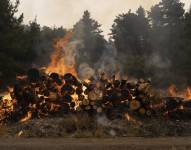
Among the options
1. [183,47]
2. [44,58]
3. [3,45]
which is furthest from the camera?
[183,47]

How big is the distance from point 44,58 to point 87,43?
7154 mm

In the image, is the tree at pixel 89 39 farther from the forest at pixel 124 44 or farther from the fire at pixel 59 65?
the fire at pixel 59 65

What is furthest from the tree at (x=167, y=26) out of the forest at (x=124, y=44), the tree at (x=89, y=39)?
the tree at (x=89, y=39)

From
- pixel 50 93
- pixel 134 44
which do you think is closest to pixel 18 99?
pixel 50 93

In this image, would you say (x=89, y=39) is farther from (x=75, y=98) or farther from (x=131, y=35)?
(x=75, y=98)

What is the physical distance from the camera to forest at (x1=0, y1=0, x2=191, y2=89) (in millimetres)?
32500

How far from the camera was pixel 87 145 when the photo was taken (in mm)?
13070

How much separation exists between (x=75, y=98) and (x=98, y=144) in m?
4.36

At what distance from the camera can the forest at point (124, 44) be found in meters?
32.5

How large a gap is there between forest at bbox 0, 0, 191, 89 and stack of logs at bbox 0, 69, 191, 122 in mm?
5304

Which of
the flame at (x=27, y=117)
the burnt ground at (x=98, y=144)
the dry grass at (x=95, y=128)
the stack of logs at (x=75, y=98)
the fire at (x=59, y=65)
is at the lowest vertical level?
the burnt ground at (x=98, y=144)

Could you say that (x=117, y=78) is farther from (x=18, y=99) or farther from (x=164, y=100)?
(x=18, y=99)

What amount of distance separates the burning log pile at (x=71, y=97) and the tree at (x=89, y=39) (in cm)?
1648

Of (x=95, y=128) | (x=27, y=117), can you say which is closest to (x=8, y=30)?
(x=27, y=117)
